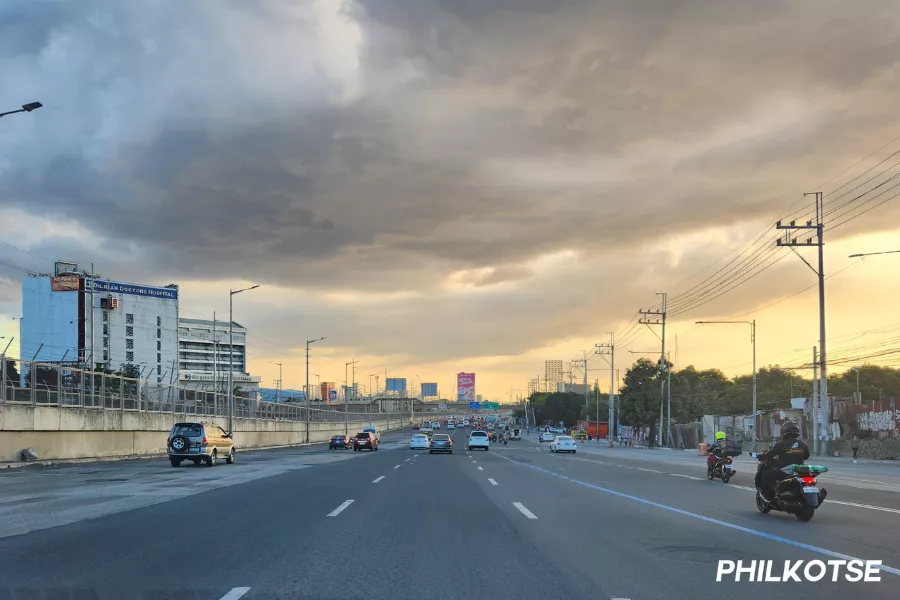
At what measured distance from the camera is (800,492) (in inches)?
560

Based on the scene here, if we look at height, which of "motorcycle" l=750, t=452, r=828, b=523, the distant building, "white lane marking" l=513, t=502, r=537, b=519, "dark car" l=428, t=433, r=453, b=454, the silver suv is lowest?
"dark car" l=428, t=433, r=453, b=454

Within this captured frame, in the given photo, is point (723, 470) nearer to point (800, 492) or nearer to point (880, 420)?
point (800, 492)

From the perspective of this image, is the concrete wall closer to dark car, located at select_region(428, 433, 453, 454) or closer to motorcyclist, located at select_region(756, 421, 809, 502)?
dark car, located at select_region(428, 433, 453, 454)

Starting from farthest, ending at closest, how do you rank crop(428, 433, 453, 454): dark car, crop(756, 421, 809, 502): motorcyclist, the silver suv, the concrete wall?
crop(428, 433, 453, 454): dark car < the silver suv < the concrete wall < crop(756, 421, 809, 502): motorcyclist

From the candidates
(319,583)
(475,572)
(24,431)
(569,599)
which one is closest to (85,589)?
(319,583)

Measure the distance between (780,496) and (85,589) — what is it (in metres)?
12.0

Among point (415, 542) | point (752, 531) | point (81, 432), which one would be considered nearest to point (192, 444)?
point (81, 432)

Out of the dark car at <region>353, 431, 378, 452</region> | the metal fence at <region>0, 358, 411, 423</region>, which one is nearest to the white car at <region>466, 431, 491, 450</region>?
the dark car at <region>353, 431, 378, 452</region>

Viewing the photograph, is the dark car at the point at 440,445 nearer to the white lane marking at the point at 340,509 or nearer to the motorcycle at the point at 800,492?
the white lane marking at the point at 340,509

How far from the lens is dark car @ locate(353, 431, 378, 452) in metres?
65.3

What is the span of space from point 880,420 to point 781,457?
52.0m

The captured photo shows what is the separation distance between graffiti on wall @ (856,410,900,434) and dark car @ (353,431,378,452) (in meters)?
39.6

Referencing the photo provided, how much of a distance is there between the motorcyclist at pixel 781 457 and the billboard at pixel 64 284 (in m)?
133

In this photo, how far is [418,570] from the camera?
9133 mm
